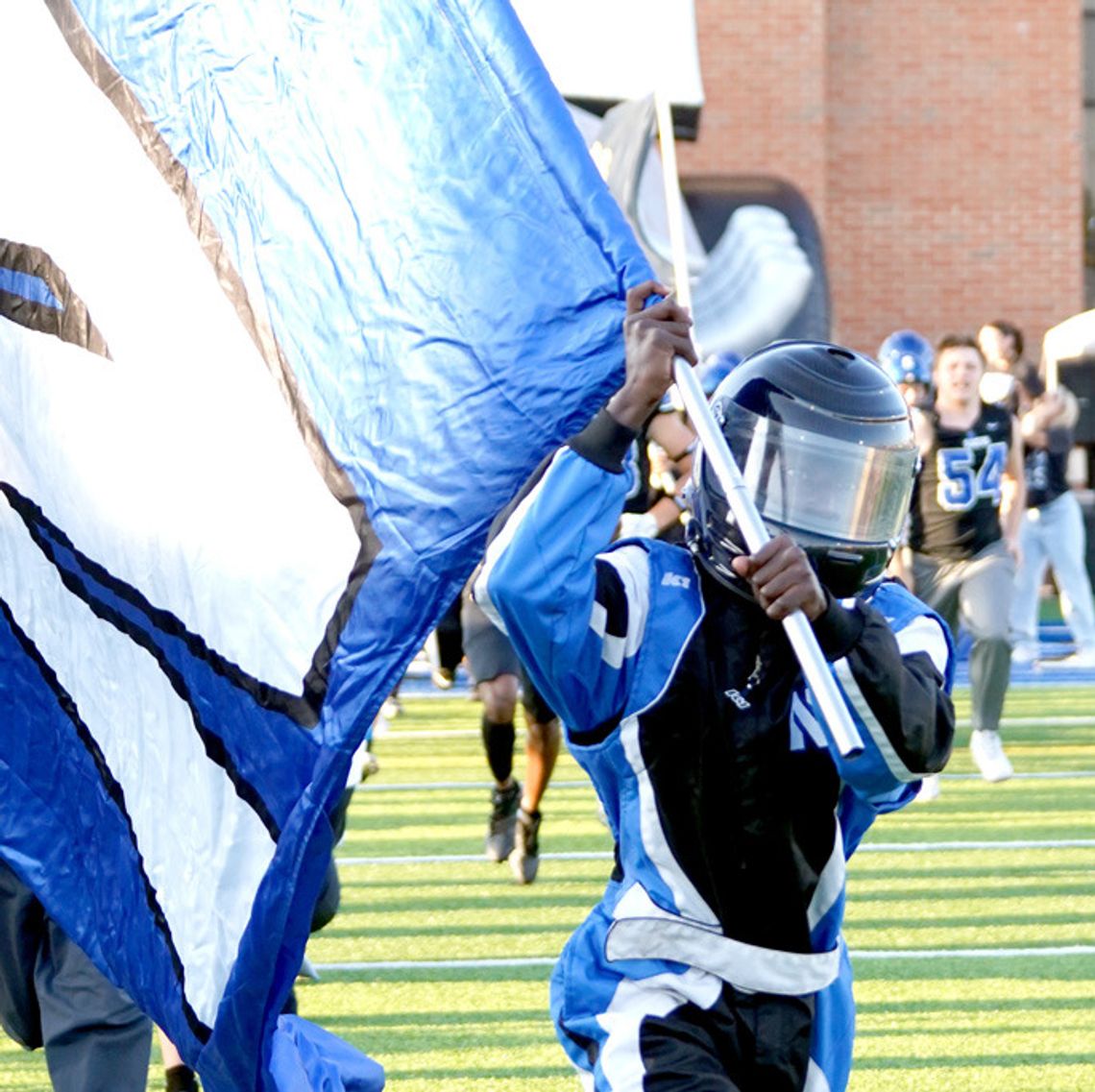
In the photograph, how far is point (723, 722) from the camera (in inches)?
138

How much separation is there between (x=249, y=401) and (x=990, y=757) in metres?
7.69

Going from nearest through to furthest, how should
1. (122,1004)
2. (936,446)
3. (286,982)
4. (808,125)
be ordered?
(286,982) → (122,1004) → (936,446) → (808,125)

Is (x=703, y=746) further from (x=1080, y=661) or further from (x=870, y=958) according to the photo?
(x=1080, y=661)

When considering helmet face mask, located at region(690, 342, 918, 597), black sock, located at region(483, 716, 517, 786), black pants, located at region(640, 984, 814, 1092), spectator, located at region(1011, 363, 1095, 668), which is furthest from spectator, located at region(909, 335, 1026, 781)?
black pants, located at region(640, 984, 814, 1092)

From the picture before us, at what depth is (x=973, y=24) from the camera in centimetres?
2667

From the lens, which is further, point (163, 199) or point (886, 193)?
point (886, 193)

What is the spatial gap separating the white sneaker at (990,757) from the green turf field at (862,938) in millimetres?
86

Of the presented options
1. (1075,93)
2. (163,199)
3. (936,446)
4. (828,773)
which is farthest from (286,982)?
(1075,93)

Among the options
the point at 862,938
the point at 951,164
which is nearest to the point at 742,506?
the point at 862,938

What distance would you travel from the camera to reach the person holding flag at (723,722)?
11.2 ft

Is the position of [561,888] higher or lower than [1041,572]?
higher

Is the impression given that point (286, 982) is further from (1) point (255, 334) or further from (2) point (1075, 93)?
(2) point (1075, 93)

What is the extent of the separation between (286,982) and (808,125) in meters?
23.0

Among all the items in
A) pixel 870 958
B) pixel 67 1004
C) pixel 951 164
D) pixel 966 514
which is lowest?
pixel 951 164
